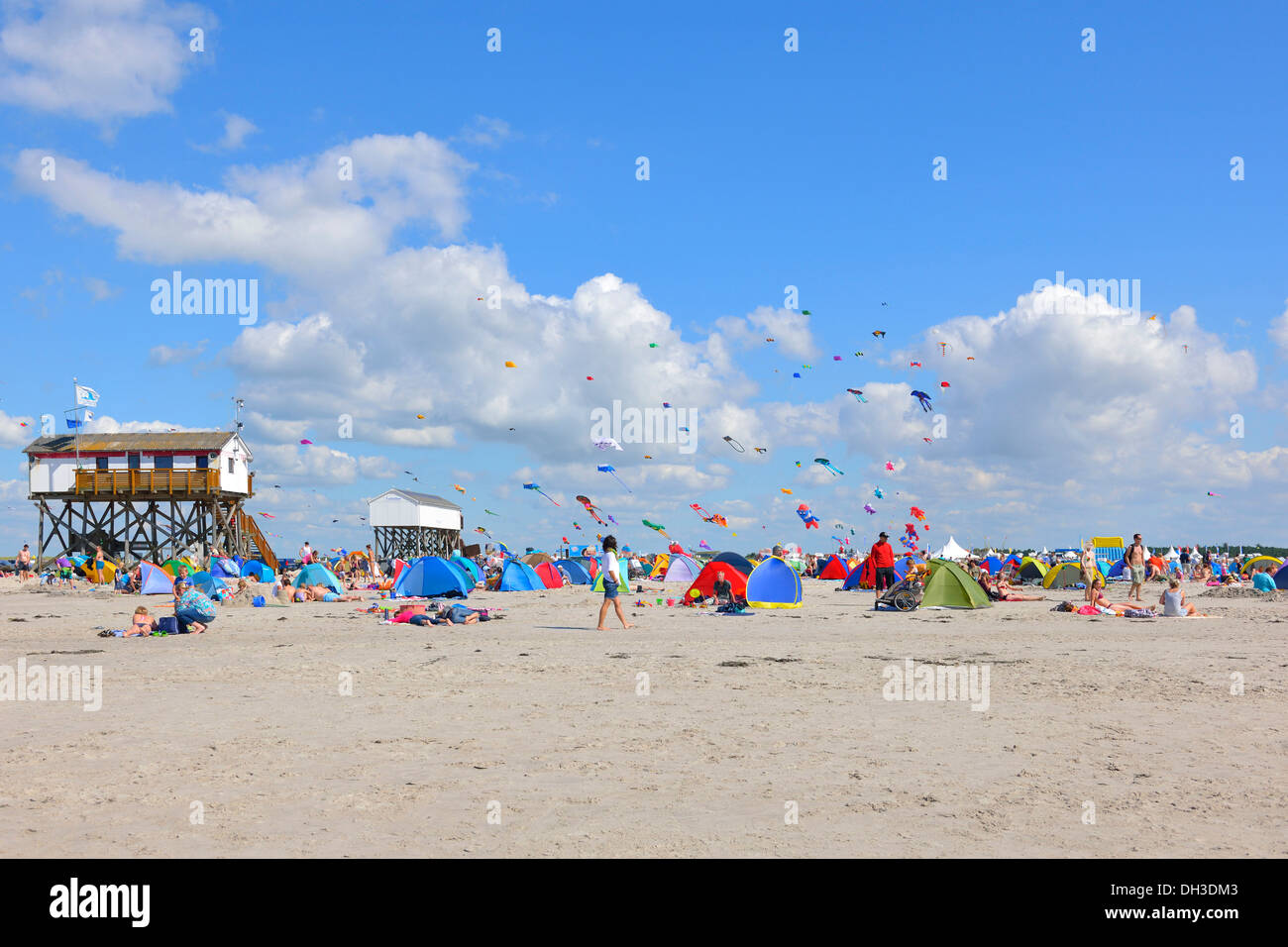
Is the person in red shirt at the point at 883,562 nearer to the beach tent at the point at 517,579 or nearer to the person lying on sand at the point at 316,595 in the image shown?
the beach tent at the point at 517,579

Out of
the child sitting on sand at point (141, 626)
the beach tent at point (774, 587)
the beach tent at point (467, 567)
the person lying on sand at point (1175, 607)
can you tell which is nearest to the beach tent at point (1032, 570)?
the person lying on sand at point (1175, 607)

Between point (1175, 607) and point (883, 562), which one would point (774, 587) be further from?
point (1175, 607)

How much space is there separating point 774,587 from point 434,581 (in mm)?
11149

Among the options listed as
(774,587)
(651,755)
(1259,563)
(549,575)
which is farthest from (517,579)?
(1259,563)

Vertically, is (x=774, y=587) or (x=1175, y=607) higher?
(x=774, y=587)

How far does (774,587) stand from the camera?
24.2m

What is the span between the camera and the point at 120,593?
109 ft

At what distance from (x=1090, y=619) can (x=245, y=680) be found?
17.9 m

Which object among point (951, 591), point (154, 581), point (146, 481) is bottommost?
point (951, 591)

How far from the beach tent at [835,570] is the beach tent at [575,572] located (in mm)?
12435

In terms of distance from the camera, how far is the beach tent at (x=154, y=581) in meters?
31.3

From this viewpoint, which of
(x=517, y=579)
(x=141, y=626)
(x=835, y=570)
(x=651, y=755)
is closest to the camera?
(x=651, y=755)
